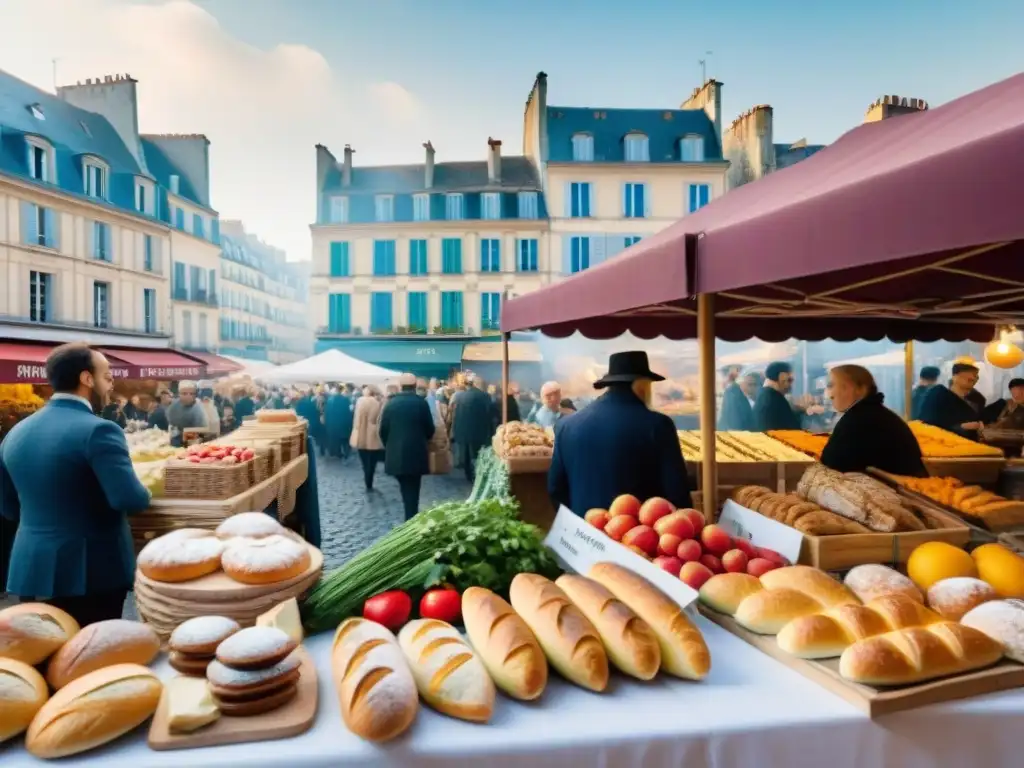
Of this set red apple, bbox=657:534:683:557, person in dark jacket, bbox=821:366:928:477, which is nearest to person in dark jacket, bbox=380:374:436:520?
person in dark jacket, bbox=821:366:928:477

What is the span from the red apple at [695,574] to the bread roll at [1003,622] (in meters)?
0.54

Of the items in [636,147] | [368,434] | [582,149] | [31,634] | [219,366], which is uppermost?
[636,147]

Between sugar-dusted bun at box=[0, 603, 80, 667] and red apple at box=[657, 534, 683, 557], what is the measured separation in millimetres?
1366

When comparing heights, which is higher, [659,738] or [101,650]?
[101,650]

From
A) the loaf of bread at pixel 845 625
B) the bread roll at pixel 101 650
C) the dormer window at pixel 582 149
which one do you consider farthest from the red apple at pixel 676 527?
the dormer window at pixel 582 149

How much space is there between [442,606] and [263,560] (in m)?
0.42

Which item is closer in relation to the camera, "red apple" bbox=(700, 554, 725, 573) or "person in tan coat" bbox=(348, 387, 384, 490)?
"red apple" bbox=(700, 554, 725, 573)

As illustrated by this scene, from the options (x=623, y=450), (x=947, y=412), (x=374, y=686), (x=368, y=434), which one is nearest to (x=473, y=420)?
(x=368, y=434)

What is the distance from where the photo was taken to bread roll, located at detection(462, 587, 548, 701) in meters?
1.22

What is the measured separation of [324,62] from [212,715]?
13979mm

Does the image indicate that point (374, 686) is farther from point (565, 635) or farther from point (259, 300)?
point (259, 300)

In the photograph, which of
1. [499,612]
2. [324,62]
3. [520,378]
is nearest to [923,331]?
[499,612]

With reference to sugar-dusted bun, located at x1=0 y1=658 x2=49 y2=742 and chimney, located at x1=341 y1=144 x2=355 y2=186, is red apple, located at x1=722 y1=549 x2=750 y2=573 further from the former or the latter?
chimney, located at x1=341 y1=144 x2=355 y2=186

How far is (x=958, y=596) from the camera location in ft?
4.99
